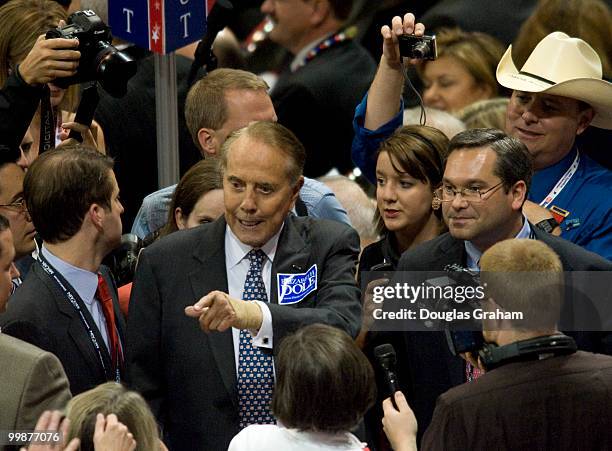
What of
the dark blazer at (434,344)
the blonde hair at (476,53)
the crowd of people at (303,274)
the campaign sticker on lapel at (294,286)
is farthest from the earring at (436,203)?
the blonde hair at (476,53)

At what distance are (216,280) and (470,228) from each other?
0.89 meters

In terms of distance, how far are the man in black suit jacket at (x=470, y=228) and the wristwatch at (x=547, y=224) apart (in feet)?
0.72

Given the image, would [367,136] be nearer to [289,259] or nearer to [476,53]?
[289,259]

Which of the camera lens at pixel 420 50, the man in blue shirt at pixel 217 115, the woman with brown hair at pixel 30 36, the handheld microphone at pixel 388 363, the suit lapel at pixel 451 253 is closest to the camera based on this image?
the handheld microphone at pixel 388 363

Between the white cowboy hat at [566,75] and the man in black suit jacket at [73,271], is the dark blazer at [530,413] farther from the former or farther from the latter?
the white cowboy hat at [566,75]

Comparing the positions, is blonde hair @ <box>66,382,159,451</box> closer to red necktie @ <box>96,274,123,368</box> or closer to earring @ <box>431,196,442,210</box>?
red necktie @ <box>96,274,123,368</box>

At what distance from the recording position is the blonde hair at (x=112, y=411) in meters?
3.65

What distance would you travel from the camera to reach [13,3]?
5.83m

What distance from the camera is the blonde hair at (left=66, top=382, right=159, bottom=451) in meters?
3.65

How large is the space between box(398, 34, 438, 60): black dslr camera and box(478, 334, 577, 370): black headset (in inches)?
60.6

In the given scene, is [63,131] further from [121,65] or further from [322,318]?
[322,318]

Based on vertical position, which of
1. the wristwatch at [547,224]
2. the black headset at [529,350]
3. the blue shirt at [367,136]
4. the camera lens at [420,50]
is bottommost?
the black headset at [529,350]

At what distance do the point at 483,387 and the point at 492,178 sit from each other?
1.07 metres

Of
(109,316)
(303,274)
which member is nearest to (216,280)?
(303,274)
